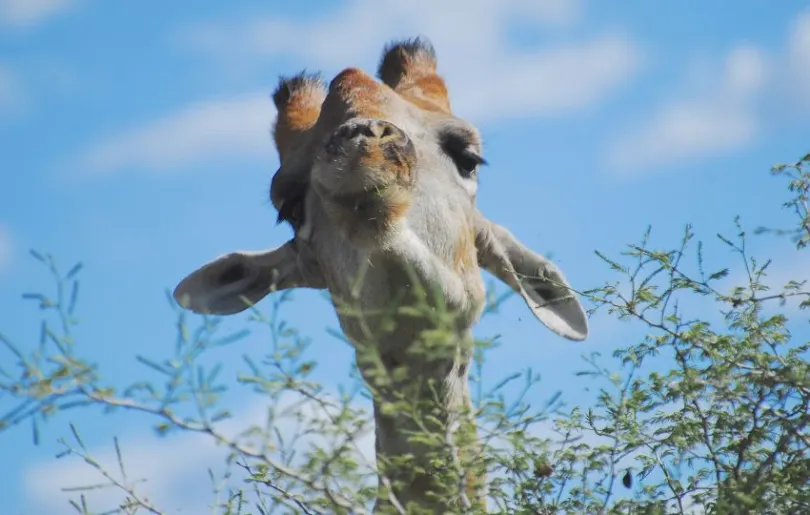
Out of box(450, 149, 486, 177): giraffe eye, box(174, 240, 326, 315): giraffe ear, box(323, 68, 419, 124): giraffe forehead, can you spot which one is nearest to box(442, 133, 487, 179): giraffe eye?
box(450, 149, 486, 177): giraffe eye

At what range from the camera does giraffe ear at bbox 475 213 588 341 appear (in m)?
6.59

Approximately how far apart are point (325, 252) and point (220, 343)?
103 inches

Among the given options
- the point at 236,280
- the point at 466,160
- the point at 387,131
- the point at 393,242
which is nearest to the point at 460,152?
the point at 466,160

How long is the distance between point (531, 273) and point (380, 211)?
1806 mm

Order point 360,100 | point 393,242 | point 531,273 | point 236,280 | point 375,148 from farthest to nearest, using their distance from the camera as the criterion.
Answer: point 236,280 < point 531,273 < point 360,100 < point 393,242 < point 375,148

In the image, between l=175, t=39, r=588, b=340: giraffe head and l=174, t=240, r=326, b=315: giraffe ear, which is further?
l=174, t=240, r=326, b=315: giraffe ear

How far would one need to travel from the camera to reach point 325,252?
241 inches

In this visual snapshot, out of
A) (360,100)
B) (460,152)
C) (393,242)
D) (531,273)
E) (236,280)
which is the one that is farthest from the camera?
(236,280)

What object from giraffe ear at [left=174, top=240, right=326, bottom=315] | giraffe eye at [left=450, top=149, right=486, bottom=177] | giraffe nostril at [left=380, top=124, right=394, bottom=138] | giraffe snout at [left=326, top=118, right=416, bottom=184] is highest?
giraffe eye at [left=450, top=149, right=486, bottom=177]

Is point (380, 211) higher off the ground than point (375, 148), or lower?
lower

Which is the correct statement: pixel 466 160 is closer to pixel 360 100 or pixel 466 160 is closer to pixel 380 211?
pixel 360 100

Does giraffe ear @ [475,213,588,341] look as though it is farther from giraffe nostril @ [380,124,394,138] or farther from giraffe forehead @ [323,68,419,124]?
giraffe nostril @ [380,124,394,138]

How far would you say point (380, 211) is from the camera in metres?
5.28

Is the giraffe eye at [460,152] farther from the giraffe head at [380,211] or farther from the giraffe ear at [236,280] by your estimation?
the giraffe ear at [236,280]
